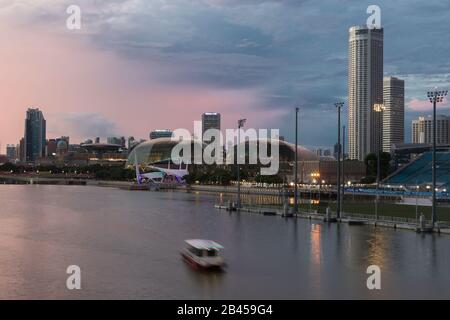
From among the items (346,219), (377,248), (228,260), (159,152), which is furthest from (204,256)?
(159,152)

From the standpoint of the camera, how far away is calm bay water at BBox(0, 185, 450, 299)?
2283cm

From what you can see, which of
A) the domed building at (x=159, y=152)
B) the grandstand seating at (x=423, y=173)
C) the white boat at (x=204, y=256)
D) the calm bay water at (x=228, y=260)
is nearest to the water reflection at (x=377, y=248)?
the calm bay water at (x=228, y=260)

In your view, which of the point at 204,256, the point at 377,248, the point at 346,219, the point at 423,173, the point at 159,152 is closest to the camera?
the point at 204,256

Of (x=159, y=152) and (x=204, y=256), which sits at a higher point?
(x=159, y=152)

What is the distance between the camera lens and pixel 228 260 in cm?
2952

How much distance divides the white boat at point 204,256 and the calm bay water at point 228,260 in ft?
1.77

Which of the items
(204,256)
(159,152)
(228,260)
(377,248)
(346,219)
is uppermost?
(159,152)

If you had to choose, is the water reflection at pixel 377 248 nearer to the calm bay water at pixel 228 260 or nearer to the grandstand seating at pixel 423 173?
the calm bay water at pixel 228 260

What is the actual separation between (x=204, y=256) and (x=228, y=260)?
2525mm

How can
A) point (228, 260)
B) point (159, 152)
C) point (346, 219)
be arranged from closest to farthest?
1. point (228, 260)
2. point (346, 219)
3. point (159, 152)

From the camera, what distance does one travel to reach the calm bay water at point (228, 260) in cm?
2283

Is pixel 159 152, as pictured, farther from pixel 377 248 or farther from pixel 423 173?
pixel 377 248
